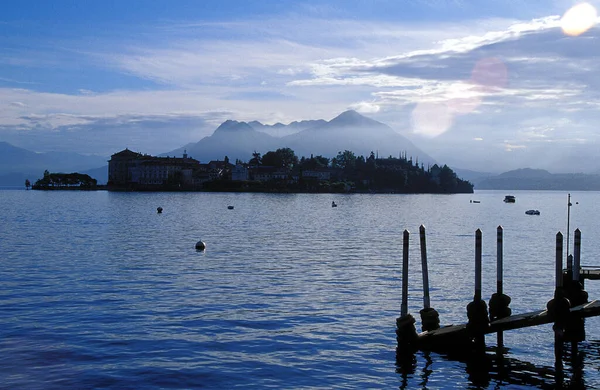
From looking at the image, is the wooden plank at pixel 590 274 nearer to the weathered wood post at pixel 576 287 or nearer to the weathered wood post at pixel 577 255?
the weathered wood post at pixel 576 287

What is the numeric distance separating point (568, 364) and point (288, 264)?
26516mm

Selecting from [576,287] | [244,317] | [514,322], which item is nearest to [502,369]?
[514,322]

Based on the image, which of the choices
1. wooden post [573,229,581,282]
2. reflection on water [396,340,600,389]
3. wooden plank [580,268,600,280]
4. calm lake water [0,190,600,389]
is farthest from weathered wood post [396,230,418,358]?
wooden plank [580,268,600,280]

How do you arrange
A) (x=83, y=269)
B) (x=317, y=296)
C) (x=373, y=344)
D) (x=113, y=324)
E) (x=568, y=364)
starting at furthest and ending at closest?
(x=83, y=269) → (x=317, y=296) → (x=113, y=324) → (x=373, y=344) → (x=568, y=364)

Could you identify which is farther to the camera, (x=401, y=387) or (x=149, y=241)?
(x=149, y=241)

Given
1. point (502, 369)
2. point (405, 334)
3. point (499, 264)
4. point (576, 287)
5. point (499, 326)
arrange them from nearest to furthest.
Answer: point (502, 369), point (499, 326), point (405, 334), point (499, 264), point (576, 287)

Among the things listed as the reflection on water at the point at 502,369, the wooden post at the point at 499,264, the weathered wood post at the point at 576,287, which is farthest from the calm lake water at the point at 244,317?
the weathered wood post at the point at 576,287

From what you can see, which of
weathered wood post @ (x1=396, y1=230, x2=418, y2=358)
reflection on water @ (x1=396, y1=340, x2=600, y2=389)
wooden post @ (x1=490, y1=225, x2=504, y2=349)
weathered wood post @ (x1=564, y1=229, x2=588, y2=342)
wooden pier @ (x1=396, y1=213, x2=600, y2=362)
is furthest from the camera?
weathered wood post @ (x1=564, y1=229, x2=588, y2=342)

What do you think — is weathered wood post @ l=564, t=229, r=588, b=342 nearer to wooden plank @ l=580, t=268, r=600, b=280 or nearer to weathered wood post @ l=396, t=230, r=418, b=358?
wooden plank @ l=580, t=268, r=600, b=280

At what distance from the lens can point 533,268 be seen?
4722 cm

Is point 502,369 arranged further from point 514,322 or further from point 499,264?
point 499,264

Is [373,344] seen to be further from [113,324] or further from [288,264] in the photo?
[288,264]

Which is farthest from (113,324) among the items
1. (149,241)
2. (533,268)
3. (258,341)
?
(149,241)

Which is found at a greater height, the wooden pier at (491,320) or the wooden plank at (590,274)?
the wooden plank at (590,274)
